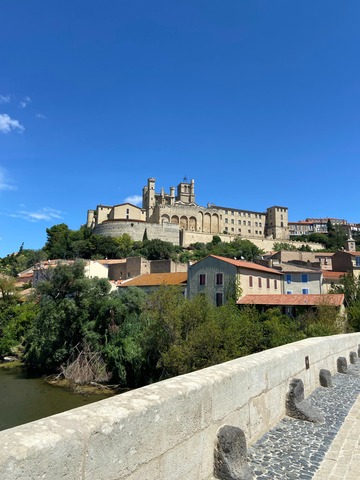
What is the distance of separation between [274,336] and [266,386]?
793 inches

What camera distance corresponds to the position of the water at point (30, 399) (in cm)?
1956

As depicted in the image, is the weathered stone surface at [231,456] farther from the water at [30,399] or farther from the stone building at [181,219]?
the stone building at [181,219]

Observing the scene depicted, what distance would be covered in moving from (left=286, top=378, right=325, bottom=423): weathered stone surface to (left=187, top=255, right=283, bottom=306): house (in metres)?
26.2

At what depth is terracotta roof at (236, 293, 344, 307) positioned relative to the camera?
2747 centimetres

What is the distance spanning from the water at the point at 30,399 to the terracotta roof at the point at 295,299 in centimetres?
1442

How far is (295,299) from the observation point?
29.7 metres

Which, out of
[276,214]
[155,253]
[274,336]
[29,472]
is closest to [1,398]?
[274,336]

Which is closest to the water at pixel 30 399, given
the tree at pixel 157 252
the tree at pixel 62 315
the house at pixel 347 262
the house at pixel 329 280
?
the tree at pixel 62 315

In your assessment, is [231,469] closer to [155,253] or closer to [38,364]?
[38,364]

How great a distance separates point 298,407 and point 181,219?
98.4 metres

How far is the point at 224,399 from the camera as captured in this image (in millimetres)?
3869

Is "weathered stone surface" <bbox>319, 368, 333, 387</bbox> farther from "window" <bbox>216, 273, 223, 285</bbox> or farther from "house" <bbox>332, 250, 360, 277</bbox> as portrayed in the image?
"house" <bbox>332, 250, 360, 277</bbox>

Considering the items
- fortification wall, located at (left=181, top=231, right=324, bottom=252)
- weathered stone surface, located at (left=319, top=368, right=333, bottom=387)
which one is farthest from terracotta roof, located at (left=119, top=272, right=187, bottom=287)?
fortification wall, located at (left=181, top=231, right=324, bottom=252)

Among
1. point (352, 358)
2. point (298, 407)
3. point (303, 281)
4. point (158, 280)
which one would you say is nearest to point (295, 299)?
point (303, 281)
